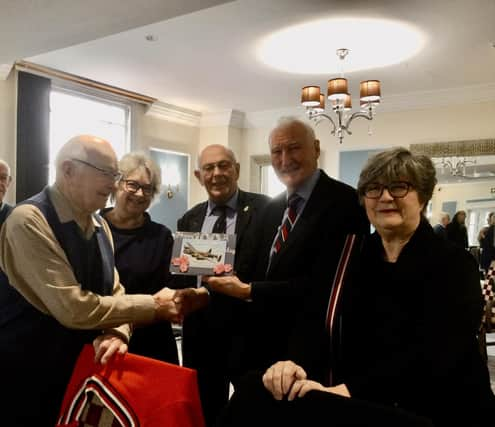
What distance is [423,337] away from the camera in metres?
1.19

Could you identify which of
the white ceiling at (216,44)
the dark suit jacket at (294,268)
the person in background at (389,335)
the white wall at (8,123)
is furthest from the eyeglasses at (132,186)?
the white wall at (8,123)

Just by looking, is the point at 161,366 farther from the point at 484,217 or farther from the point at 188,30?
the point at 484,217

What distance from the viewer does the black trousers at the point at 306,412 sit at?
89 cm

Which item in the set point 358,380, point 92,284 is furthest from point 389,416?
point 92,284

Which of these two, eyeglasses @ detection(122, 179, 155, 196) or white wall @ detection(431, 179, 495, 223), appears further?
white wall @ detection(431, 179, 495, 223)

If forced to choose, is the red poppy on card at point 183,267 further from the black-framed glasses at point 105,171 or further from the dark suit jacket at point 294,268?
the black-framed glasses at point 105,171

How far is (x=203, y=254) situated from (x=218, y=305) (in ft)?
1.13

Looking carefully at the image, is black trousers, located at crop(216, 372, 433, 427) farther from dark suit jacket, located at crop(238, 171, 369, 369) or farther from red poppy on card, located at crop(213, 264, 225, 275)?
red poppy on card, located at crop(213, 264, 225, 275)

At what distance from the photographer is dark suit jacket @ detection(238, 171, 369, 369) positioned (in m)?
1.70

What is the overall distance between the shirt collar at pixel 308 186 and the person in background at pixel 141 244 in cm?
60

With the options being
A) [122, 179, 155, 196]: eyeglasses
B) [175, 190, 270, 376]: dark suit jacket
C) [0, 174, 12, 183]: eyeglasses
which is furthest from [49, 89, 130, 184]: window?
[175, 190, 270, 376]: dark suit jacket

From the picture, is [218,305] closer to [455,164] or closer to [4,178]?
[4,178]

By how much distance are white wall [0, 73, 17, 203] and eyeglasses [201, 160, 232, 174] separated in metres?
3.48

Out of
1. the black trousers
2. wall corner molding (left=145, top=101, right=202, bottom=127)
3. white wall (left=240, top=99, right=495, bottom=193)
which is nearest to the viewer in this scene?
the black trousers
